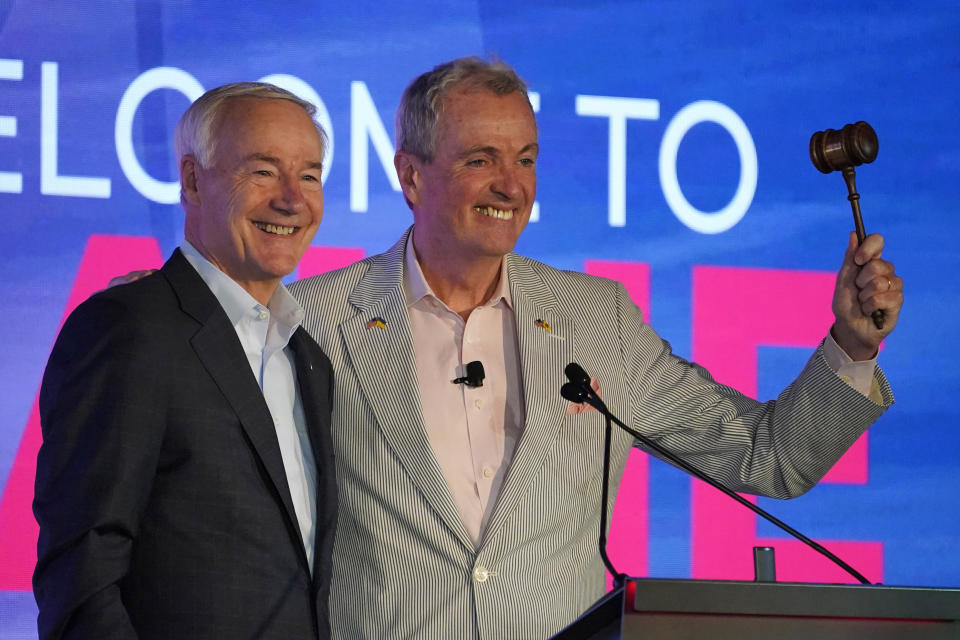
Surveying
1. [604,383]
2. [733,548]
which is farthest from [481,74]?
[733,548]

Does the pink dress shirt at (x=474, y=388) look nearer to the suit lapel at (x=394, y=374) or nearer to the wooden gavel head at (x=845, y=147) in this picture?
the suit lapel at (x=394, y=374)

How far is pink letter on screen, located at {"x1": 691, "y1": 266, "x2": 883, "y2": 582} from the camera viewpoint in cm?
391

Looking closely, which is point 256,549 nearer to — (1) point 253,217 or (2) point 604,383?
(1) point 253,217

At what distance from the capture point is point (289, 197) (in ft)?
7.91

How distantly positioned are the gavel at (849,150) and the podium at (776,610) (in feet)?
3.42

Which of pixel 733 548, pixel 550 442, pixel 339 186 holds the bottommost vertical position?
pixel 733 548

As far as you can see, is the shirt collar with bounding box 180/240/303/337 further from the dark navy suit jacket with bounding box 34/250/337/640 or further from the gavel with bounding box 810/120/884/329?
the gavel with bounding box 810/120/884/329

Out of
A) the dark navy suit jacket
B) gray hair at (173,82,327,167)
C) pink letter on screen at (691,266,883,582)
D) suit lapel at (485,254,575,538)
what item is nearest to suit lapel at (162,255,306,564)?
the dark navy suit jacket

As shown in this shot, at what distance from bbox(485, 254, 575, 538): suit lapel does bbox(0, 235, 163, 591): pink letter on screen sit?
1.17 m

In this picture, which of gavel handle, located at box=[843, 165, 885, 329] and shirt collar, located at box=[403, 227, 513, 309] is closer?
gavel handle, located at box=[843, 165, 885, 329]

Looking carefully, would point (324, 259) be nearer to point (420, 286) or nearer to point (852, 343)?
point (420, 286)

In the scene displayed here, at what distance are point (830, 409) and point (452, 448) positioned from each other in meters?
0.88

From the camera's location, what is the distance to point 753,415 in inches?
120

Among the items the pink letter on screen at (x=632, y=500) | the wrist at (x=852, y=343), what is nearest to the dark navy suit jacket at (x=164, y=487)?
the wrist at (x=852, y=343)
